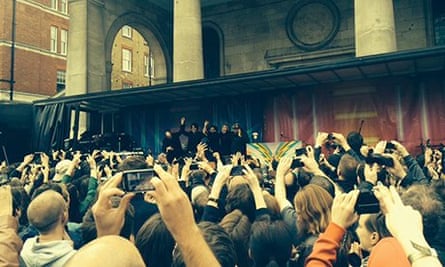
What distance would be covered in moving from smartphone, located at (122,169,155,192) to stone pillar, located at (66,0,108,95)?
17.1 m

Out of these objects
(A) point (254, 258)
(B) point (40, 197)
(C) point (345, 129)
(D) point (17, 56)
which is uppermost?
(D) point (17, 56)

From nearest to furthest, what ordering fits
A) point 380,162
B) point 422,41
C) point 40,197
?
point 40,197 → point 380,162 → point 422,41

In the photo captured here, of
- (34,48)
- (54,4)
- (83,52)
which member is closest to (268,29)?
(83,52)

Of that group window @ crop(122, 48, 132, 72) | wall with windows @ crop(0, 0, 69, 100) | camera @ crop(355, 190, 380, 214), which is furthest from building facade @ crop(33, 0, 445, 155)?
window @ crop(122, 48, 132, 72)

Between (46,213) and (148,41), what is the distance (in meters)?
23.0

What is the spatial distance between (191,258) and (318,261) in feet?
2.59

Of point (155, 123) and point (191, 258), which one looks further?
point (155, 123)

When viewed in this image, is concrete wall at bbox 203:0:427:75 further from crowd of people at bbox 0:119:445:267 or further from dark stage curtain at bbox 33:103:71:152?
crowd of people at bbox 0:119:445:267

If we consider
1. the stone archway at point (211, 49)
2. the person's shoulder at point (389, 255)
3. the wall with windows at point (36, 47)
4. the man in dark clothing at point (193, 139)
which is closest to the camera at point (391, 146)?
the person's shoulder at point (389, 255)

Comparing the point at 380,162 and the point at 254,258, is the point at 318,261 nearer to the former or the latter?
the point at 254,258

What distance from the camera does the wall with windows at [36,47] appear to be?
35.2 metres

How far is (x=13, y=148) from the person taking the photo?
1673cm

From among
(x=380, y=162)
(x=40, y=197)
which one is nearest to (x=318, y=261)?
(x=40, y=197)

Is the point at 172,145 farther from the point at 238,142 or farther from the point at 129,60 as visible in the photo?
the point at 129,60
